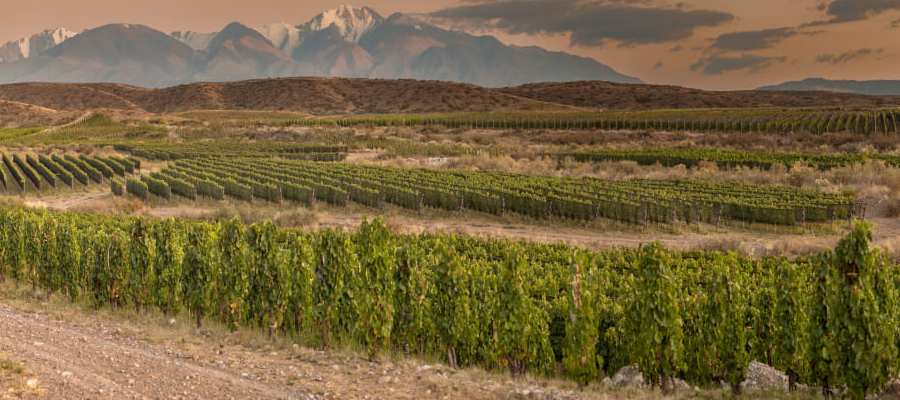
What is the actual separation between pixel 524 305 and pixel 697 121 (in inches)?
4279

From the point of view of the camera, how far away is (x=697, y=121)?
11275 cm

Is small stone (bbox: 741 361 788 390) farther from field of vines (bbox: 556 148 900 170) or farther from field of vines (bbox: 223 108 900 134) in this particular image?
field of vines (bbox: 223 108 900 134)

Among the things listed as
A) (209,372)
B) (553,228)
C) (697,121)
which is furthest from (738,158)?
(697,121)

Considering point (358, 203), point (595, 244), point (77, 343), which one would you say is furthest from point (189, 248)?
point (358, 203)

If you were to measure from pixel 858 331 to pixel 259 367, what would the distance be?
31.8 ft

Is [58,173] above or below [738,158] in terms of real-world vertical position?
above

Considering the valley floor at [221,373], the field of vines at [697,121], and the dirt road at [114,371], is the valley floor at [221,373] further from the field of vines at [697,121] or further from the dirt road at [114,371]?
the field of vines at [697,121]

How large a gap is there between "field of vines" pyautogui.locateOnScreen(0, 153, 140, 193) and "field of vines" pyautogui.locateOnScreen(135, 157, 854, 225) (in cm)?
794

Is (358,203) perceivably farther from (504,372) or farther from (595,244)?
(504,372)

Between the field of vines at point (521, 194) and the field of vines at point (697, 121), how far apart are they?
50.9 meters

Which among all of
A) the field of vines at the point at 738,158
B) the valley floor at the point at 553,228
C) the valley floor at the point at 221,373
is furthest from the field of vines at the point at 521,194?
the valley floor at the point at 221,373

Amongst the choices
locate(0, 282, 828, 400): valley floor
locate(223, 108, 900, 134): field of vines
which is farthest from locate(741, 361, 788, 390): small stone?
locate(223, 108, 900, 134): field of vines

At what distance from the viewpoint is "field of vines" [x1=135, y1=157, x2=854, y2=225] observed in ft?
117

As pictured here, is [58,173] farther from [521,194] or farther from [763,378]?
[763,378]
